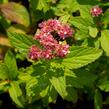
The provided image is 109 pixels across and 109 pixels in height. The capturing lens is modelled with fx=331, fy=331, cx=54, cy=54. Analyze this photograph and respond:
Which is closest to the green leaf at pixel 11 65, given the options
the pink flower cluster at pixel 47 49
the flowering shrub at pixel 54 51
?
the flowering shrub at pixel 54 51

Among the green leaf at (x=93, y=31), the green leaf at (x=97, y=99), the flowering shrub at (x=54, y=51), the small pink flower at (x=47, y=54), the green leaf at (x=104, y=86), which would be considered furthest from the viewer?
the green leaf at (x=97, y=99)

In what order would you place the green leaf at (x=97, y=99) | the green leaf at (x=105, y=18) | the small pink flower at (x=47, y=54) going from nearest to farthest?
the small pink flower at (x=47, y=54), the green leaf at (x=105, y=18), the green leaf at (x=97, y=99)

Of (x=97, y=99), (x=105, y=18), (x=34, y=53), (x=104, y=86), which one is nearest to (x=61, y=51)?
(x=34, y=53)

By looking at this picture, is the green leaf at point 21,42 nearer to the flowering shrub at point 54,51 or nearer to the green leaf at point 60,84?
the flowering shrub at point 54,51

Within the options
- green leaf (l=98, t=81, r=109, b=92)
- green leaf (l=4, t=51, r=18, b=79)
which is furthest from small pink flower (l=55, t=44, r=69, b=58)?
green leaf (l=98, t=81, r=109, b=92)

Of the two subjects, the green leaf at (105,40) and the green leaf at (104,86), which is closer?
the green leaf at (105,40)

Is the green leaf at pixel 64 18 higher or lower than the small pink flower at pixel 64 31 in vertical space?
higher

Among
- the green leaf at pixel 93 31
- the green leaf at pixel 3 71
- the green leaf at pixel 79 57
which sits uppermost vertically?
the green leaf at pixel 93 31

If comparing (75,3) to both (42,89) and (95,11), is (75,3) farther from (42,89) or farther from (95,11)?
(42,89)
